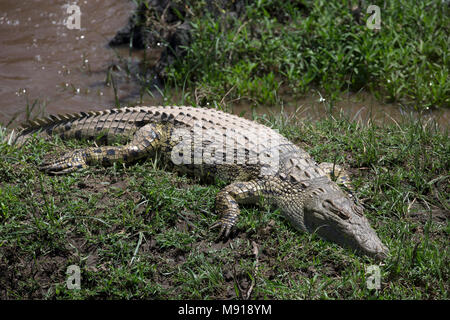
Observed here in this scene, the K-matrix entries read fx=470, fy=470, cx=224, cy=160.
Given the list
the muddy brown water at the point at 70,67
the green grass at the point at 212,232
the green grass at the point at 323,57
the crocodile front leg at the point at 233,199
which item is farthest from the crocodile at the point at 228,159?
the green grass at the point at 323,57

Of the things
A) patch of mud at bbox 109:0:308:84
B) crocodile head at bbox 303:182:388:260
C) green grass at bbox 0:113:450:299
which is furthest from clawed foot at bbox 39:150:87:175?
patch of mud at bbox 109:0:308:84

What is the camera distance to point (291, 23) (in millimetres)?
8258

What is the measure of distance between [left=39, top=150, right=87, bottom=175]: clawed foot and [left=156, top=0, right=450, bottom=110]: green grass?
2.20m

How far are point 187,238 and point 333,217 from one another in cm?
131

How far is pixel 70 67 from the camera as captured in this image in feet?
25.9

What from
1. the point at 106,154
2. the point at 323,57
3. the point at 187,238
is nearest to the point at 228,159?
the point at 187,238

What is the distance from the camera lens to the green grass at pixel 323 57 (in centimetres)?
711

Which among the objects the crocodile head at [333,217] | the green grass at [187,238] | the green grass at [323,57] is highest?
the green grass at [323,57]

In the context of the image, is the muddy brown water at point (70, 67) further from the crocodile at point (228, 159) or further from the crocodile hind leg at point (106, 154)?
the crocodile hind leg at point (106, 154)

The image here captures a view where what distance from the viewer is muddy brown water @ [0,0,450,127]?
6902mm

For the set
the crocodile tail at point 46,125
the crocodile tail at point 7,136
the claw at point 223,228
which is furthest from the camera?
the crocodile tail at point 46,125

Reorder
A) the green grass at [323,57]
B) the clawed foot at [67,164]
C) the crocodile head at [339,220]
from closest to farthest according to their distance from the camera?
the crocodile head at [339,220], the clawed foot at [67,164], the green grass at [323,57]

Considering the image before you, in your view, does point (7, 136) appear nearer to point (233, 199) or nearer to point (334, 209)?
point (233, 199)

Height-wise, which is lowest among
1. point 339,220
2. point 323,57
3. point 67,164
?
point 67,164
